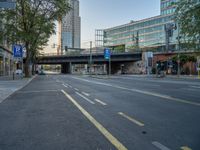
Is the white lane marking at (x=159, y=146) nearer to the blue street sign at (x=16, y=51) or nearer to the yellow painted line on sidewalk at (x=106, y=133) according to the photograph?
the yellow painted line on sidewalk at (x=106, y=133)

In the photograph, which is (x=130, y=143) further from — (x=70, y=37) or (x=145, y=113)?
(x=70, y=37)

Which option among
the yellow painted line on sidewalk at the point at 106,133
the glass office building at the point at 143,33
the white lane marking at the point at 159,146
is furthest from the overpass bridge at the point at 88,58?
the white lane marking at the point at 159,146

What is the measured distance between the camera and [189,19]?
1205 centimetres

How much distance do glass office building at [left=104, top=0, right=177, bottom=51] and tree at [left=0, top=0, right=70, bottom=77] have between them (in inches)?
2455

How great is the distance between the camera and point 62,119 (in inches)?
298

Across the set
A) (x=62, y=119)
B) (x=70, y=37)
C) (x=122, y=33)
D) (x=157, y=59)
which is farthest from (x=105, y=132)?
(x=122, y=33)

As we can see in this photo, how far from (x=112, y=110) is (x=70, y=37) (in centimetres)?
8053

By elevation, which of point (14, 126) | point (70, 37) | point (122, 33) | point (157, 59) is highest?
point (122, 33)

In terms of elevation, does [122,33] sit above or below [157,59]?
above

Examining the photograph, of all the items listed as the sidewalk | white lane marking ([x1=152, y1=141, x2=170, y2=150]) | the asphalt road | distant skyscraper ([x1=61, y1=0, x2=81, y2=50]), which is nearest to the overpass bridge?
distant skyscraper ([x1=61, y1=0, x2=81, y2=50])

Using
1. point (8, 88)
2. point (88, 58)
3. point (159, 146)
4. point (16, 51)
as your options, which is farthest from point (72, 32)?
point (159, 146)

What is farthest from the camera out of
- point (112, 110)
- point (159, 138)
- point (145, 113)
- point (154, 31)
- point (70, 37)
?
point (154, 31)

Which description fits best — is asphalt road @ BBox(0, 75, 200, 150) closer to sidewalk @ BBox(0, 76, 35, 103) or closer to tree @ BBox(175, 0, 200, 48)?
tree @ BBox(175, 0, 200, 48)

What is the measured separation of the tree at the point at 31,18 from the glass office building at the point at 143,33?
62347 mm
